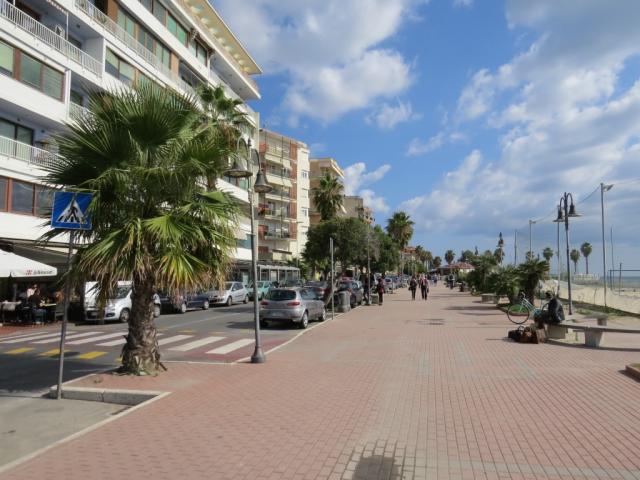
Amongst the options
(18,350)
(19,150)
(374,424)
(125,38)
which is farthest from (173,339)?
(125,38)

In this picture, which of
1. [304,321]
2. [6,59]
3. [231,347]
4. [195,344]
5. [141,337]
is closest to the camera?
[141,337]

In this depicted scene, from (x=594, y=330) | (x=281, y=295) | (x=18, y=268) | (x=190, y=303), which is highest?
(x=18, y=268)

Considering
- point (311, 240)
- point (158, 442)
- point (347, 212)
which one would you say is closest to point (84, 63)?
point (311, 240)

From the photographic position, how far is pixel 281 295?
59.6ft

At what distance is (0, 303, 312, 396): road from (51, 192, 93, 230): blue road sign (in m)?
3.03

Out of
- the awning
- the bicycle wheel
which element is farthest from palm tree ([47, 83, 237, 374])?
the bicycle wheel

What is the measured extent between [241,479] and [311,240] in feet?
107

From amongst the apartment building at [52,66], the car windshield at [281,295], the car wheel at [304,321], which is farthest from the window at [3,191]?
the car wheel at [304,321]

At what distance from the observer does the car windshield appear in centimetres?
1802

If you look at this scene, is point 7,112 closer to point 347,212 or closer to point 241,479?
point 241,479

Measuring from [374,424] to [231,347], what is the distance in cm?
786

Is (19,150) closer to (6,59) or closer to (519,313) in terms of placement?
(6,59)

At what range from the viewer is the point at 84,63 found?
2478 centimetres

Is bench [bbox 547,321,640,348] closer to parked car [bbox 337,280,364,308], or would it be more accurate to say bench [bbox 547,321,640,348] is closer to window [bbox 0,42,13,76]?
parked car [bbox 337,280,364,308]
